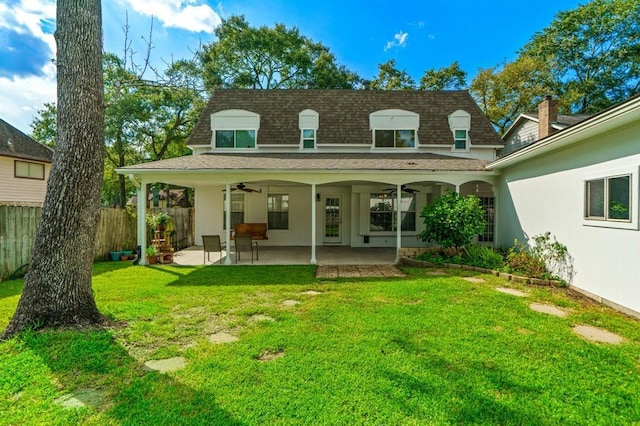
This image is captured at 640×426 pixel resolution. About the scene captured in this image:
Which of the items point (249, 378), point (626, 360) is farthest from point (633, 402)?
point (249, 378)

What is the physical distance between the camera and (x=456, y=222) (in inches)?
347

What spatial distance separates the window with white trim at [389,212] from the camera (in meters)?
12.8

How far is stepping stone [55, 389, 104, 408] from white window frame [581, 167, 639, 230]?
298 inches

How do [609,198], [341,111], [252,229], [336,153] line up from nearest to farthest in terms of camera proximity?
[609,198]
[252,229]
[336,153]
[341,111]

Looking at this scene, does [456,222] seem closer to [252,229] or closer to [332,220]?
[332,220]

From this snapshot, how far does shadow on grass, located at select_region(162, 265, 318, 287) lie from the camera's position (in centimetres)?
709

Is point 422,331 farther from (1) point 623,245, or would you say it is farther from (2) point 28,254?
(2) point 28,254

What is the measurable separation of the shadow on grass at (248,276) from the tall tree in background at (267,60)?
1951cm

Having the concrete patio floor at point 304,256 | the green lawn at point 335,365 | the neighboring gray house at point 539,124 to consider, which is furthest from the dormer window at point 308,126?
the green lawn at point 335,365

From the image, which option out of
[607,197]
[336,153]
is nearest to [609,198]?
[607,197]

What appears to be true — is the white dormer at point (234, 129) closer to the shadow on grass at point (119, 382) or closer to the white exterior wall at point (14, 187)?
the white exterior wall at point (14, 187)

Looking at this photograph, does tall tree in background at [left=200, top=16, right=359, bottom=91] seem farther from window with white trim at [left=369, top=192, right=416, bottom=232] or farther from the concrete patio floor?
the concrete patio floor

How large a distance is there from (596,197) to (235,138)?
40.5 feet

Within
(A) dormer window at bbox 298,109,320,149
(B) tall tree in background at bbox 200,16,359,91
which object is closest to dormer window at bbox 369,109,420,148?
(A) dormer window at bbox 298,109,320,149
